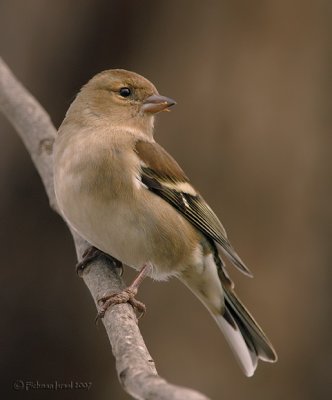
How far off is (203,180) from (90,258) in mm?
1923

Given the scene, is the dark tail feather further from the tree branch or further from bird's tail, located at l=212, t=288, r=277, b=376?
the tree branch

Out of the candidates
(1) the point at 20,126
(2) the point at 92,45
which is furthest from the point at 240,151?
(1) the point at 20,126

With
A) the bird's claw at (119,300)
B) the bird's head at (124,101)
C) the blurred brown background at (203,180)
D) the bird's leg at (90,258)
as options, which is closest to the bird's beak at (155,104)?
the bird's head at (124,101)

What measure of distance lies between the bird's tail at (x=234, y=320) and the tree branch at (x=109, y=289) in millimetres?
688

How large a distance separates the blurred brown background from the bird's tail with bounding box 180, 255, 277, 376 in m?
1.10

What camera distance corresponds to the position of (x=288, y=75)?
582 centimetres

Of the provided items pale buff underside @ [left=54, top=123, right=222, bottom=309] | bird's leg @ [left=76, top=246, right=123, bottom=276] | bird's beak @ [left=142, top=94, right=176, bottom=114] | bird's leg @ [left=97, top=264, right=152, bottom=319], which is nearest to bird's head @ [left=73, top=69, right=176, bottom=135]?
bird's beak @ [left=142, top=94, right=176, bottom=114]

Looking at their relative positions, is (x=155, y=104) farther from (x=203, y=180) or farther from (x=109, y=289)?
(x=203, y=180)

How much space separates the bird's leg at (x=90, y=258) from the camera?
12.2ft

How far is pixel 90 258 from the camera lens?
12.3ft

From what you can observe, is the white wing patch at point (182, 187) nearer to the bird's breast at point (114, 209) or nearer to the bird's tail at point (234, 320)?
the bird's breast at point (114, 209)

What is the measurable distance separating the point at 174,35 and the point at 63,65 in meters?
0.82

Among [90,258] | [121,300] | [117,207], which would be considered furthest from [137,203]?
[121,300]

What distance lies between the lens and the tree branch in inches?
81.2
